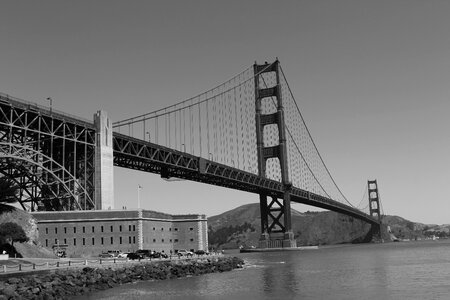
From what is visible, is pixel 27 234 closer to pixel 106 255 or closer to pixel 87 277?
pixel 106 255

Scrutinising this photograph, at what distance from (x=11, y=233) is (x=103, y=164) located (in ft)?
105

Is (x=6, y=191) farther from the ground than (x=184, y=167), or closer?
closer

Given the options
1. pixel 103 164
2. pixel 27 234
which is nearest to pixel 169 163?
pixel 103 164

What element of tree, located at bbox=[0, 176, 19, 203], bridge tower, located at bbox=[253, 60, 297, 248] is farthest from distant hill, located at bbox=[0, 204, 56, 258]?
bridge tower, located at bbox=[253, 60, 297, 248]

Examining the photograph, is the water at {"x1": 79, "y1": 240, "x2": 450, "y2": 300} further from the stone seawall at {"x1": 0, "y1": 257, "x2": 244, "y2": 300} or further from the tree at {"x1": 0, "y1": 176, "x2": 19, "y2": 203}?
the tree at {"x1": 0, "y1": 176, "x2": 19, "y2": 203}

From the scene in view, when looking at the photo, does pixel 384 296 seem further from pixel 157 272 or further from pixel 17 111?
pixel 17 111

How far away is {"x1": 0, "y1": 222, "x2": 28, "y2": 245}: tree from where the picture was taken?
2408 inches

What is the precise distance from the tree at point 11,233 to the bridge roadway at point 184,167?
3677cm

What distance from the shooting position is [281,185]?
14350 centimetres

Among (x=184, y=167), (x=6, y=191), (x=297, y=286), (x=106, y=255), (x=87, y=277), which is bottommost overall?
(x=297, y=286)

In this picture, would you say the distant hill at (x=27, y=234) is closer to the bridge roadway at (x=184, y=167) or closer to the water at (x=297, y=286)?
the water at (x=297, y=286)

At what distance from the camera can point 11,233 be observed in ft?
202

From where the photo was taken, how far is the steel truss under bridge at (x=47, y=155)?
80062 millimetres

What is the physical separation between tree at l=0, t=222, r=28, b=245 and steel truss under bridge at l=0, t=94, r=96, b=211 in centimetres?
1728
